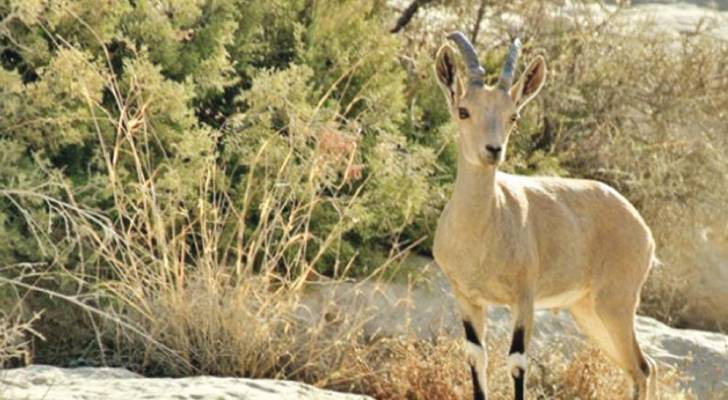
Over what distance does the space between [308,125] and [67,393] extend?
8.31 ft

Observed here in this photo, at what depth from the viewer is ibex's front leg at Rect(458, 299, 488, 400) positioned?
8.39 meters

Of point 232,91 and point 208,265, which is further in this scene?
point 232,91

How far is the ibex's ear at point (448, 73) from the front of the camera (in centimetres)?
822

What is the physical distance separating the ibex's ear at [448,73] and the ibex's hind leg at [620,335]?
1.54 m

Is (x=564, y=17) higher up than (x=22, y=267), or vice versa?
(x=564, y=17)

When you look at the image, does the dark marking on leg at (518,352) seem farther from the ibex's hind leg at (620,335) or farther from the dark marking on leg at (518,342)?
the ibex's hind leg at (620,335)

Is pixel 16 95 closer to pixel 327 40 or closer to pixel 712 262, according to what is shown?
pixel 327 40

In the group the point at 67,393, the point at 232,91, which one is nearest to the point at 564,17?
the point at 232,91

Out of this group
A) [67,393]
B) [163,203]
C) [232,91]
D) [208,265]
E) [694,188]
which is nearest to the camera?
[67,393]

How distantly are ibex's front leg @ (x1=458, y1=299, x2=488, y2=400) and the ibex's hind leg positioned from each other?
32.3 inches

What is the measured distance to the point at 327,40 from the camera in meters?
11.5

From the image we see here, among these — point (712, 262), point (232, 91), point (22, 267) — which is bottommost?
point (712, 262)

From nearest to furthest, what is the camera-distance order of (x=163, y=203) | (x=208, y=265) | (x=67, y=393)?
(x=67, y=393) < (x=208, y=265) < (x=163, y=203)

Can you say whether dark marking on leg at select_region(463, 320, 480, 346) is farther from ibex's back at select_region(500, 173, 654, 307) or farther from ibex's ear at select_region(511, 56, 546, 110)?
ibex's ear at select_region(511, 56, 546, 110)
